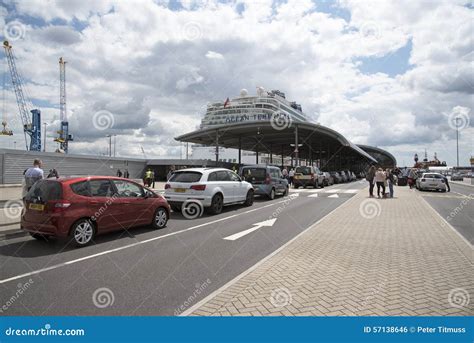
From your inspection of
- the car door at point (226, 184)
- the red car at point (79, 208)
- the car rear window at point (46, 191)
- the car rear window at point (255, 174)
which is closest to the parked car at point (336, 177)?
the car rear window at point (255, 174)

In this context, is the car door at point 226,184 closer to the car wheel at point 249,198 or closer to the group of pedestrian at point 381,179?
the car wheel at point 249,198

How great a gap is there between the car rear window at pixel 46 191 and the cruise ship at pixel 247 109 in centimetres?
6428

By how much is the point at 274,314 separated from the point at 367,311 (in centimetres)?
100

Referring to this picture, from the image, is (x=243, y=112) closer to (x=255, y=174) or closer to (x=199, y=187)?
(x=255, y=174)

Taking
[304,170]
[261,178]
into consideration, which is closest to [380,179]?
[261,178]

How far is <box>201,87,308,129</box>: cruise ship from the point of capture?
7219cm

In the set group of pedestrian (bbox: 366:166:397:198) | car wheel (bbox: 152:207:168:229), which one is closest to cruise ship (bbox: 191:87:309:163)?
group of pedestrian (bbox: 366:166:397:198)

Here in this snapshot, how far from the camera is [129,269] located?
16.1ft

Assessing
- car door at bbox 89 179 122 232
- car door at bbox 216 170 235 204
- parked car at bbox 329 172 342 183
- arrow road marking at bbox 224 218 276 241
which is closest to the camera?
car door at bbox 89 179 122 232

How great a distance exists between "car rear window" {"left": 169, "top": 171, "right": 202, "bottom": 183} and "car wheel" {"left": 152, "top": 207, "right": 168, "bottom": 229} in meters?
2.38

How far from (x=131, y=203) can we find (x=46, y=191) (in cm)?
183

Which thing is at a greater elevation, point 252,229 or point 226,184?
point 226,184

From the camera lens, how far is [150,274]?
15.3ft

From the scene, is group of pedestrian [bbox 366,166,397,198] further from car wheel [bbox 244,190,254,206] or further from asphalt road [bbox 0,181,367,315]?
asphalt road [bbox 0,181,367,315]
